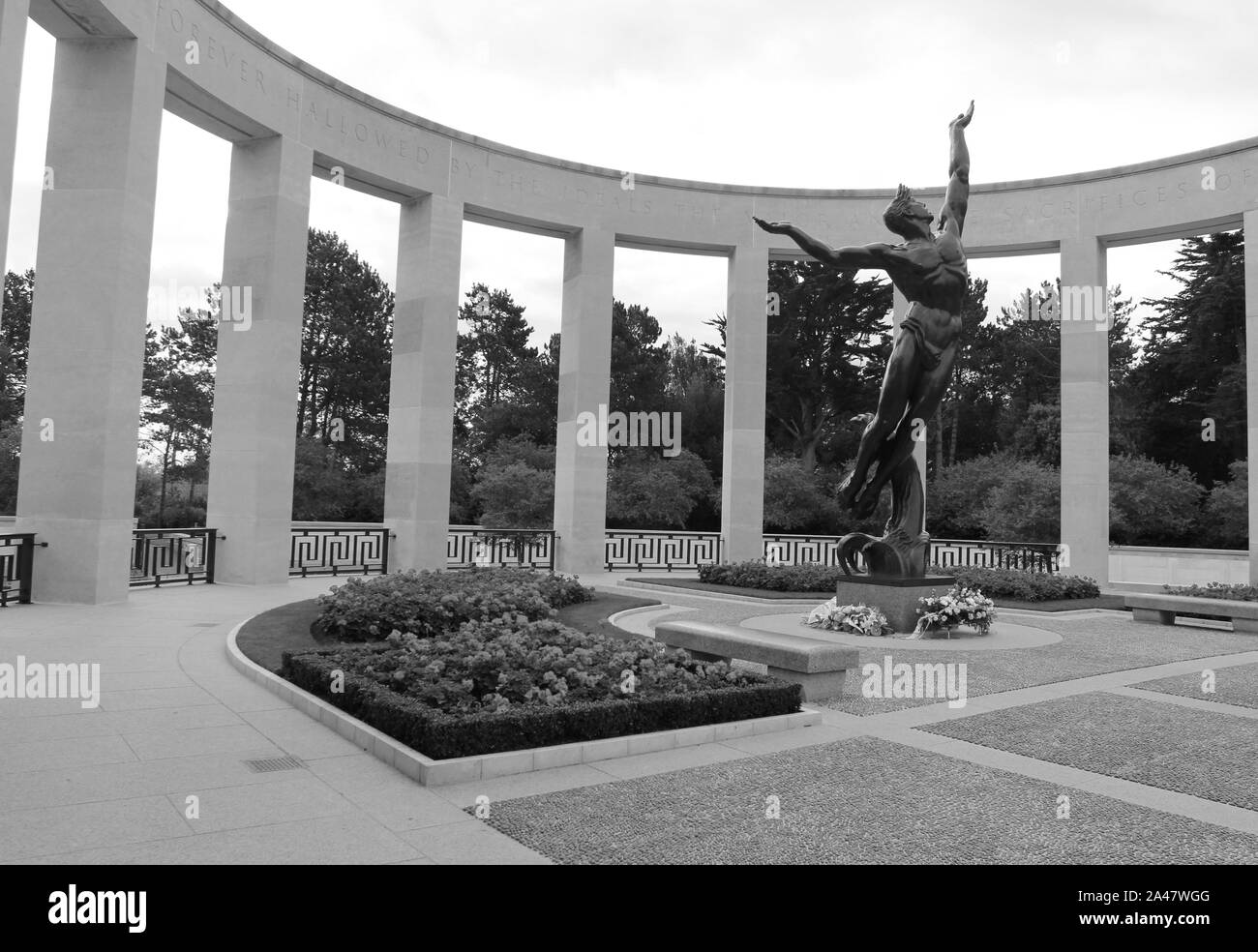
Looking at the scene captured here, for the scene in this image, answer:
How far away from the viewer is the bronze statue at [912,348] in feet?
40.3

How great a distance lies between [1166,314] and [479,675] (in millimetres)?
41938

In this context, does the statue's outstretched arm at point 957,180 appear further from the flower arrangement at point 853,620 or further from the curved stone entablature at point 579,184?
the curved stone entablature at point 579,184

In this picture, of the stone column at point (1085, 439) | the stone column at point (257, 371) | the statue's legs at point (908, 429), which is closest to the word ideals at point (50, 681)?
the stone column at point (257, 371)

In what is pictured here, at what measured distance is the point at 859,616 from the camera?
12453mm

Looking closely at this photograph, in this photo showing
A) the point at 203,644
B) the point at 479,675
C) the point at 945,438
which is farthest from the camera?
the point at 945,438

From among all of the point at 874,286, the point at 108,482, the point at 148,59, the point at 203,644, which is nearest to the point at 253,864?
the point at 203,644

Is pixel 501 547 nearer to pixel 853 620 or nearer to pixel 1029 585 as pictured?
pixel 853 620

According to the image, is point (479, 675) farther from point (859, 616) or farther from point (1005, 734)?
point (859, 616)

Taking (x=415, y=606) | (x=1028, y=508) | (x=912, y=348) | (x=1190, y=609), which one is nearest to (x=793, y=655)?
(x=415, y=606)

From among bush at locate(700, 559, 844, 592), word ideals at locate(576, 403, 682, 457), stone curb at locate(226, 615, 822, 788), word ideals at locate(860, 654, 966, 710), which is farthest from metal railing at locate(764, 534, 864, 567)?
stone curb at locate(226, 615, 822, 788)

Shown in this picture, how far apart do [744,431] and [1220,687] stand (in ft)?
48.3

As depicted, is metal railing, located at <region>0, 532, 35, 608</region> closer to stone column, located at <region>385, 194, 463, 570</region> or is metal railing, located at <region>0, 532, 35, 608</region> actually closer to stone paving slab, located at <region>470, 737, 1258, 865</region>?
stone column, located at <region>385, 194, 463, 570</region>

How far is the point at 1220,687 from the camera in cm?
900
